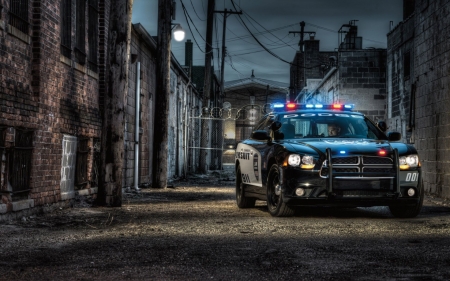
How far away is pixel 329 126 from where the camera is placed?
11.8m

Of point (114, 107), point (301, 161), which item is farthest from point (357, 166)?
point (114, 107)

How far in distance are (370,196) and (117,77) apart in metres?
5.49

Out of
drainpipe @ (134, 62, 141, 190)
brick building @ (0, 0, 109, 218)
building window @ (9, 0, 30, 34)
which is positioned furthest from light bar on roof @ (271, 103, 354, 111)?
drainpipe @ (134, 62, 141, 190)

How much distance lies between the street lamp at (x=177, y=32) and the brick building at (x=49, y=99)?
21.4ft

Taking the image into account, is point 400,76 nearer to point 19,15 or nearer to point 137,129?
point 137,129

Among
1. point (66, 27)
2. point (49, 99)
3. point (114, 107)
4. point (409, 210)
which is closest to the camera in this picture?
point (409, 210)

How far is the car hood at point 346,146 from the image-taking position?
10164 millimetres

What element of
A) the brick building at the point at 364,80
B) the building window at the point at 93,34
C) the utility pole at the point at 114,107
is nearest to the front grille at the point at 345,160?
A: the utility pole at the point at 114,107

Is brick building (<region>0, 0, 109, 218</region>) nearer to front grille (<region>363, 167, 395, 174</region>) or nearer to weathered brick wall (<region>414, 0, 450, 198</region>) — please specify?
front grille (<region>363, 167, 395, 174</region>)

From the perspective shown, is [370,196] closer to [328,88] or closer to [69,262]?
[69,262]

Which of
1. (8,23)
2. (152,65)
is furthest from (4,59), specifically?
(152,65)

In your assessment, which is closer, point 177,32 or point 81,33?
point 81,33

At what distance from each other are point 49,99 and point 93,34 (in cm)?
394

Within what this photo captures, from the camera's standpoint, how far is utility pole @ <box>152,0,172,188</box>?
20938mm
